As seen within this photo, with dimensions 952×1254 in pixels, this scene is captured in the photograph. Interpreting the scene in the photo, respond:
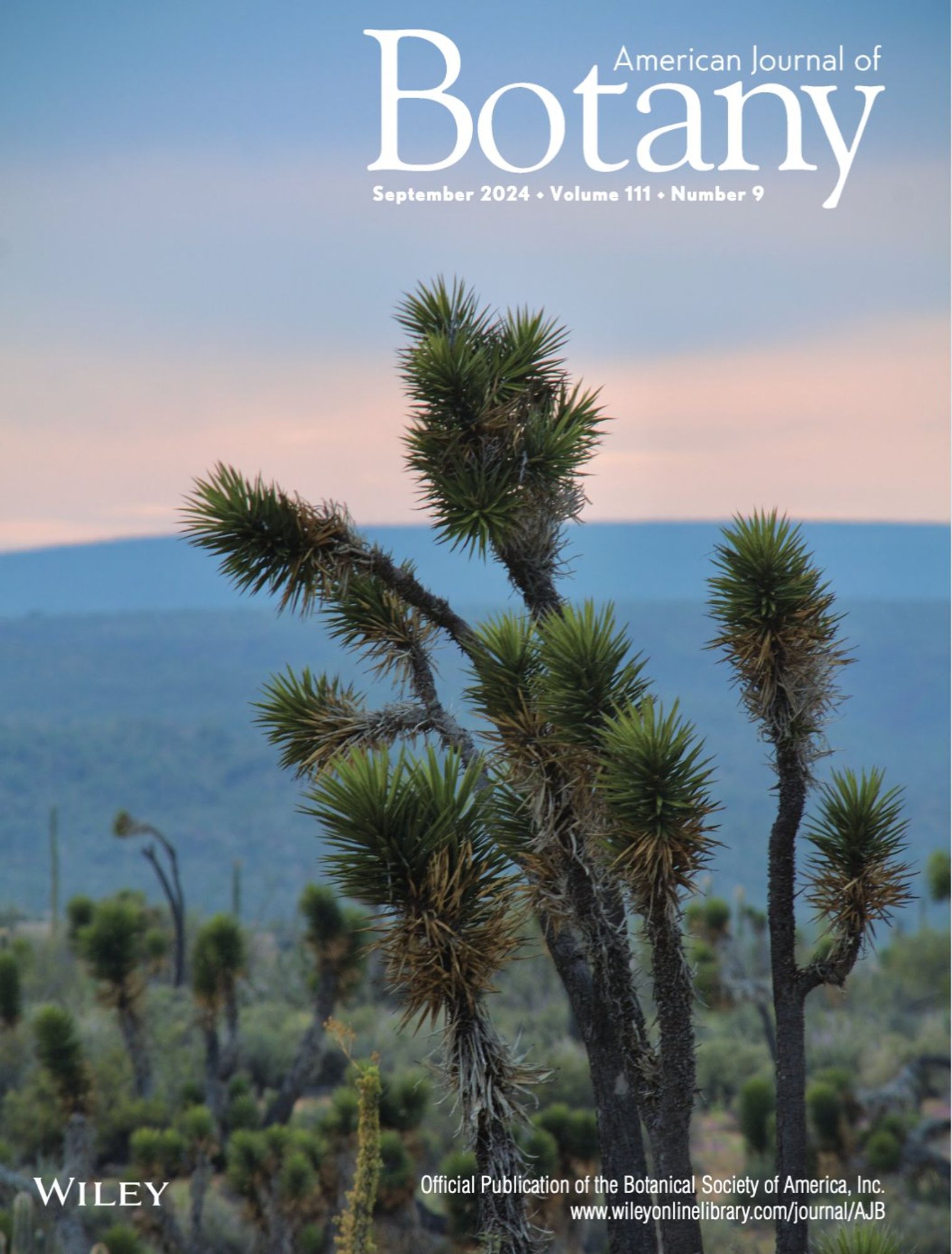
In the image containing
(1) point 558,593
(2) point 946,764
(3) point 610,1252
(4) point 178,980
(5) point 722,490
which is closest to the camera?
(3) point 610,1252

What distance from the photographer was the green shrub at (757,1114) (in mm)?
10930

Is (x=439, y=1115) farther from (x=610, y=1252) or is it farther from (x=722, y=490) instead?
(x=722, y=490)

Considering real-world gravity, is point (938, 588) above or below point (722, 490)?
above

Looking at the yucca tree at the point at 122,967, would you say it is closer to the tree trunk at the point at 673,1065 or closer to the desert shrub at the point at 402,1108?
the desert shrub at the point at 402,1108

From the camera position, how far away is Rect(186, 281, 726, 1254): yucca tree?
4.25 meters

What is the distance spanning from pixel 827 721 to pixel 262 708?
1.96 m

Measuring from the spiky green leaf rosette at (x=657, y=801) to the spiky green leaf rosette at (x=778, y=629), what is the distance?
477 millimetres

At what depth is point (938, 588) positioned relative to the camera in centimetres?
8988

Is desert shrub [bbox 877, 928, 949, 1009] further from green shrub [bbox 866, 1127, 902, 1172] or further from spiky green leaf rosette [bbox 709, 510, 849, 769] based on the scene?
spiky green leaf rosette [bbox 709, 510, 849, 769]

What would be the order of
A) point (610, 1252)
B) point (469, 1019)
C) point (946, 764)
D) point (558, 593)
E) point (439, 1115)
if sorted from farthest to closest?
1. point (946, 764)
2. point (439, 1115)
3. point (558, 593)
4. point (610, 1252)
5. point (469, 1019)

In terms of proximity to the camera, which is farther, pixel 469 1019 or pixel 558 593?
pixel 558 593

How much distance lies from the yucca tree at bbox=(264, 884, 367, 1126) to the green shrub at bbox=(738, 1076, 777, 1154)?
10.6ft

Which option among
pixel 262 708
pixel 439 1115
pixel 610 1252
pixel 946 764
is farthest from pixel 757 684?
pixel 946 764

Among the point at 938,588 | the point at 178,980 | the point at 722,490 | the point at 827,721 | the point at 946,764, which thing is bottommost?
the point at 178,980
